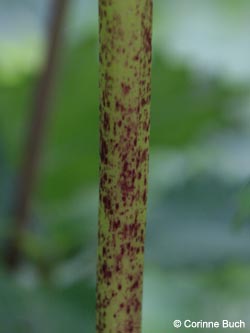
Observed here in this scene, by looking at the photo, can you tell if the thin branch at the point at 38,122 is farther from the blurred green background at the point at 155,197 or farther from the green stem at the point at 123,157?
the green stem at the point at 123,157

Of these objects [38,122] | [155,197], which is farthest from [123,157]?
[155,197]

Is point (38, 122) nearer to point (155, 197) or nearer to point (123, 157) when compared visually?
point (155, 197)

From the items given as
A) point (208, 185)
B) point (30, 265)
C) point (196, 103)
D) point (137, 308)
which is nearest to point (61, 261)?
point (30, 265)

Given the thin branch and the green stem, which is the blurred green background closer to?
the thin branch

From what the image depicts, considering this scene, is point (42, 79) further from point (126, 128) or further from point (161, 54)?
point (126, 128)

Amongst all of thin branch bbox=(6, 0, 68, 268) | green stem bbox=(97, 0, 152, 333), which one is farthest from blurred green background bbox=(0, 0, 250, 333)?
green stem bbox=(97, 0, 152, 333)
